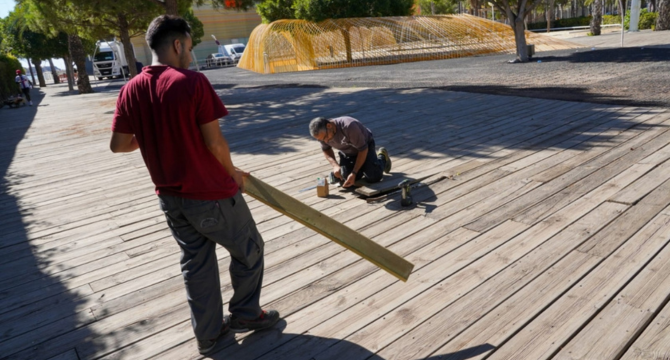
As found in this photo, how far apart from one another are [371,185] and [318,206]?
67 centimetres

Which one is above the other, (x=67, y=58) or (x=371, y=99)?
(x=67, y=58)

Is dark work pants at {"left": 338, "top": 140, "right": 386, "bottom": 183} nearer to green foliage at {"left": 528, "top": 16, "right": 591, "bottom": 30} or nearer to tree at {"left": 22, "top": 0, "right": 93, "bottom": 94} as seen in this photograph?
tree at {"left": 22, "top": 0, "right": 93, "bottom": 94}

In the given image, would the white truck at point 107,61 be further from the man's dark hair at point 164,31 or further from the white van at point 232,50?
the man's dark hair at point 164,31

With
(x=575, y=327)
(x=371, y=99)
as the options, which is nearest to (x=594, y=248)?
(x=575, y=327)

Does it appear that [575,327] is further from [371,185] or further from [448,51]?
[448,51]

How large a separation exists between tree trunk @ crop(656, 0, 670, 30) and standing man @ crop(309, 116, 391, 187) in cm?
3075

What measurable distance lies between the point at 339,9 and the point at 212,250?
26044 millimetres

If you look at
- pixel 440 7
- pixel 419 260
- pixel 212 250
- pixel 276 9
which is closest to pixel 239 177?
pixel 212 250

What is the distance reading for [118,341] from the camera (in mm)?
2848

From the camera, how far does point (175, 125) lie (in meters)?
2.22

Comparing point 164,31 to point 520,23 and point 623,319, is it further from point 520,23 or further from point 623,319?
point 520,23

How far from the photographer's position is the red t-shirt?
85.9 inches

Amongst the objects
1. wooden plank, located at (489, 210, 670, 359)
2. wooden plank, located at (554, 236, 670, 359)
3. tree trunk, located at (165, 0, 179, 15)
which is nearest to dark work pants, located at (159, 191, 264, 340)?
A: wooden plank, located at (489, 210, 670, 359)

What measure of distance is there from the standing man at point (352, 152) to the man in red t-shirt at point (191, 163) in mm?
2073
